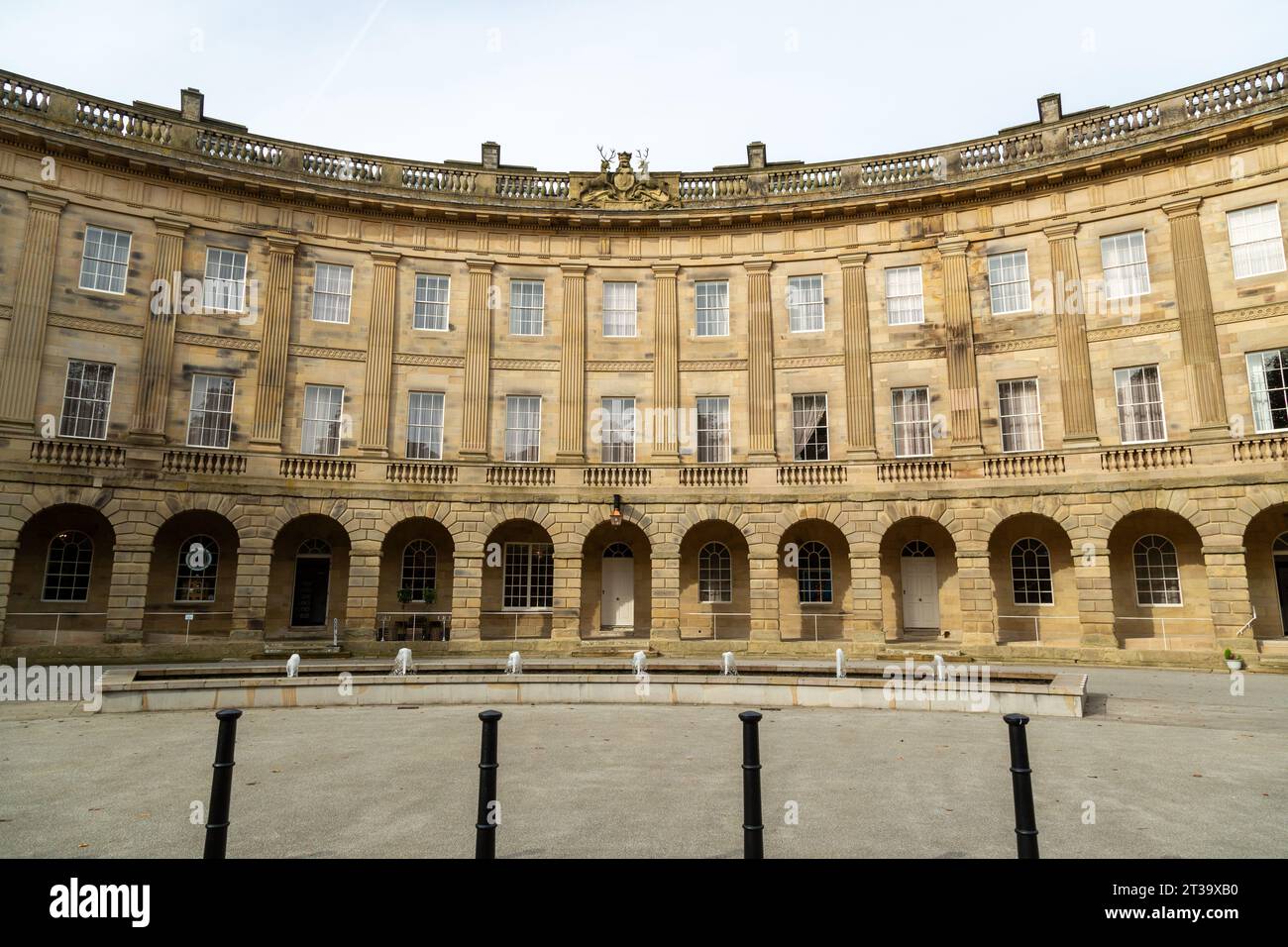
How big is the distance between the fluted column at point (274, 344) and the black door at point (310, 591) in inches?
174

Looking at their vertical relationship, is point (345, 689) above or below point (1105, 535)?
below

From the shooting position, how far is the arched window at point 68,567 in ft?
77.6

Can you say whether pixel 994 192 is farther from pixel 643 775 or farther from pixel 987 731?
pixel 643 775

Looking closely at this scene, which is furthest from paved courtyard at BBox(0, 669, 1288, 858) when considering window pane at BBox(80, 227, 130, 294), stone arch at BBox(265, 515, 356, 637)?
window pane at BBox(80, 227, 130, 294)

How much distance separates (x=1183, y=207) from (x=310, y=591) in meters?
31.7

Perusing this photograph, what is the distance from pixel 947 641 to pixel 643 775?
18916 millimetres

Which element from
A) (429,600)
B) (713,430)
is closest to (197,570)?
(429,600)

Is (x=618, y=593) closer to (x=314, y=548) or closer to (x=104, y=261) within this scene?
(x=314, y=548)

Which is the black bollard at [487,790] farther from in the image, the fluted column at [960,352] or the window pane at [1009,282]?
the window pane at [1009,282]

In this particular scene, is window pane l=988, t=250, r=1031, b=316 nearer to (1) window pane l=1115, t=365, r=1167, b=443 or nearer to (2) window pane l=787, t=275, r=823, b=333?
(1) window pane l=1115, t=365, r=1167, b=443

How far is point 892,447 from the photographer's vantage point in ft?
87.7

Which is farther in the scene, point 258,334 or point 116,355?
point 258,334

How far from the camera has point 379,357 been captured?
2717 cm
